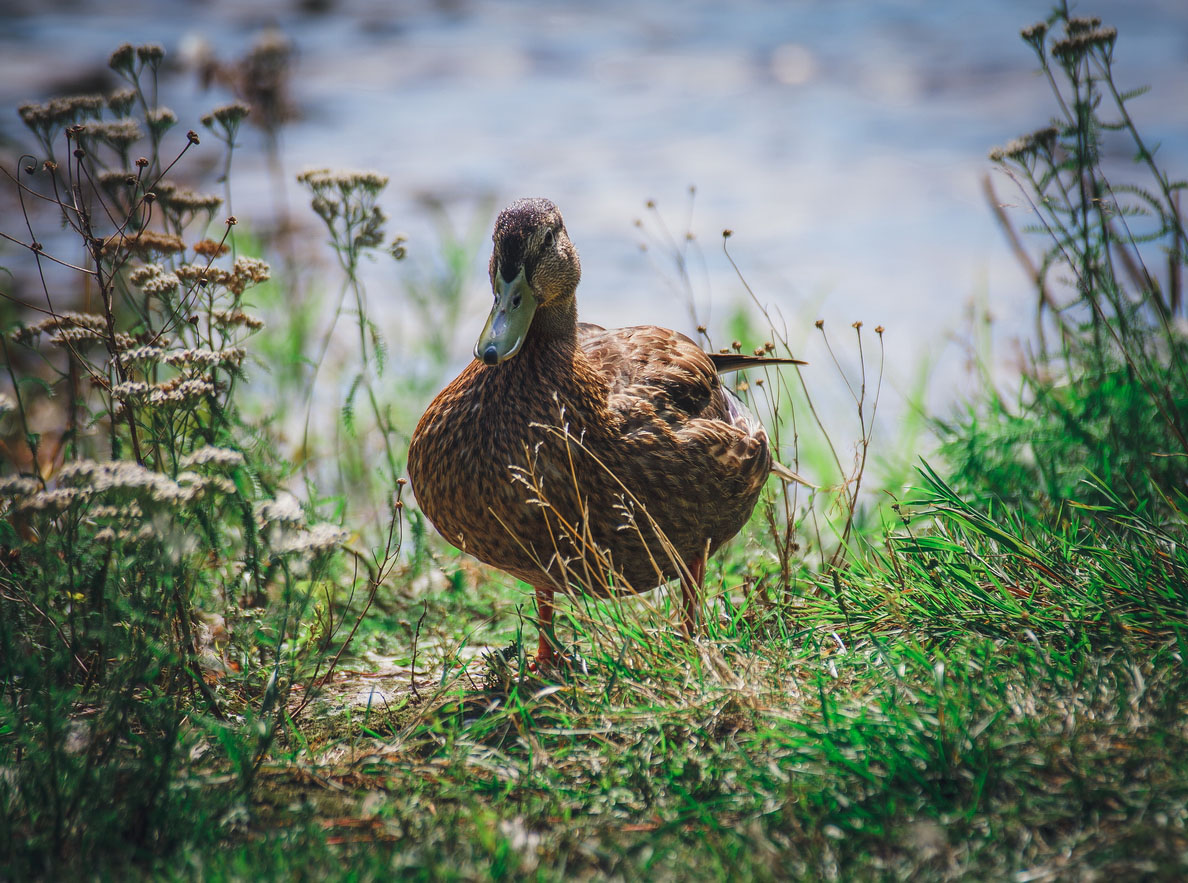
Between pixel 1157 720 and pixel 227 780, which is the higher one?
pixel 1157 720

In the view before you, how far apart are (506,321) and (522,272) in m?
0.19

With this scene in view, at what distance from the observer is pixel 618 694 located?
2646 mm

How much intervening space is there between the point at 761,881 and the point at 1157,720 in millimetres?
971

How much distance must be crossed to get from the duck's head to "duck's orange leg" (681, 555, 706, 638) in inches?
37.0

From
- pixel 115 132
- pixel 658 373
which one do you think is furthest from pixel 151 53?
pixel 658 373

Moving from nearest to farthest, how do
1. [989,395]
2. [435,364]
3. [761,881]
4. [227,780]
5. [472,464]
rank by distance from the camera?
1. [761,881]
2. [227,780]
3. [472,464]
4. [989,395]
5. [435,364]

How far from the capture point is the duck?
3059 mm

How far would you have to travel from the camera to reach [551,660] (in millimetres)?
3303

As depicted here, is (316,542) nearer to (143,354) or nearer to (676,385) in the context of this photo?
(143,354)

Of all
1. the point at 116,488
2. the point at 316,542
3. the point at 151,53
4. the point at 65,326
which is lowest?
the point at 316,542

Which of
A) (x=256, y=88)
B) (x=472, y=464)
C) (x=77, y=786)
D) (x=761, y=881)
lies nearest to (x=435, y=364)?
(x=256, y=88)

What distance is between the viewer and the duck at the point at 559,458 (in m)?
3.06

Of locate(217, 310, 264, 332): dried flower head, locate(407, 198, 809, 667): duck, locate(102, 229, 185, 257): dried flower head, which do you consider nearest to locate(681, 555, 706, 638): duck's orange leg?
locate(407, 198, 809, 667): duck

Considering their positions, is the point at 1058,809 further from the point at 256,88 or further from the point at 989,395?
the point at 256,88
